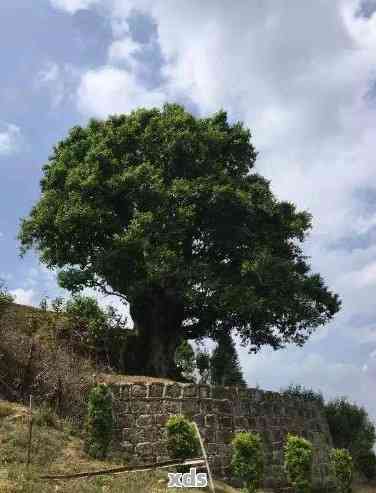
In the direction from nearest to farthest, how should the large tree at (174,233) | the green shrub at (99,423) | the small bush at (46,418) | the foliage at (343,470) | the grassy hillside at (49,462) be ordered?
the grassy hillside at (49,462), the green shrub at (99,423), the small bush at (46,418), the foliage at (343,470), the large tree at (174,233)

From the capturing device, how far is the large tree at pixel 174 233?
24.4m

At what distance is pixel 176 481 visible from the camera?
1030 cm

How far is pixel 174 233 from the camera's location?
80.8ft

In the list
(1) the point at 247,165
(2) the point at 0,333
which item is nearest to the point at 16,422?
(2) the point at 0,333

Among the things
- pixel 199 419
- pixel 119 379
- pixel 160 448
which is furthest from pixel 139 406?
A: pixel 199 419

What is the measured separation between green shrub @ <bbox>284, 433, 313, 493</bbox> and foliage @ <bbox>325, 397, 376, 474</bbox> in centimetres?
939

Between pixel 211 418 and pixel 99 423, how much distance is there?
194 inches

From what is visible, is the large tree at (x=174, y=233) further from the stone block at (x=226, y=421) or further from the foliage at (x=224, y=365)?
the stone block at (x=226, y=421)

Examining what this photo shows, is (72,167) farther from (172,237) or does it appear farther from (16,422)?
(16,422)

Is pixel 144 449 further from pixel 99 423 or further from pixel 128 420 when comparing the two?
pixel 99 423

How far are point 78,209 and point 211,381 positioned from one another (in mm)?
10772

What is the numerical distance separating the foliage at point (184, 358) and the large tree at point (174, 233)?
0.37 metres

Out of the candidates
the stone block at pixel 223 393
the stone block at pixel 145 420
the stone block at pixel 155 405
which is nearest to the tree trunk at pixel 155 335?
the stone block at pixel 223 393

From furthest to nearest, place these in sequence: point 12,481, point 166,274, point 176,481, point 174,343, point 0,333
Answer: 1. point 174,343
2. point 166,274
3. point 0,333
4. point 12,481
5. point 176,481
